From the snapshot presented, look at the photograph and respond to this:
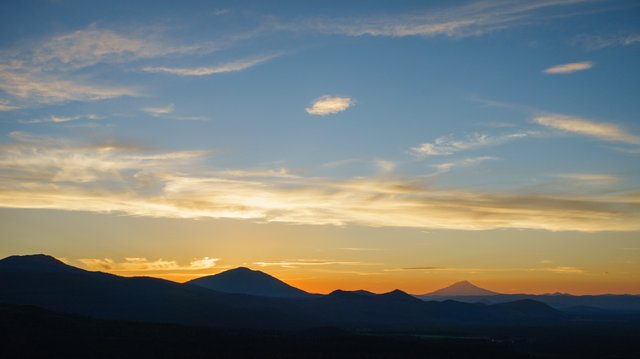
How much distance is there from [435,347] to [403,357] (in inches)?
1051

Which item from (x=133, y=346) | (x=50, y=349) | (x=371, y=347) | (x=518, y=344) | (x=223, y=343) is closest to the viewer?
(x=50, y=349)

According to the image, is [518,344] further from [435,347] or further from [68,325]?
[68,325]

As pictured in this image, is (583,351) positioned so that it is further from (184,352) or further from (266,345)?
(184,352)

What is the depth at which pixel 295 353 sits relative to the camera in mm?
117562

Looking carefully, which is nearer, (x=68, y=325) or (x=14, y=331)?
(x=14, y=331)

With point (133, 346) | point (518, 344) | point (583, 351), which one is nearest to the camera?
point (133, 346)

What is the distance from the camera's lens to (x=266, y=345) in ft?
427


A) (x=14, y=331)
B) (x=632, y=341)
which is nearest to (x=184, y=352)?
(x=14, y=331)

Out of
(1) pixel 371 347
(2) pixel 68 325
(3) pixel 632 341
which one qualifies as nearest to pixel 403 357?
→ (1) pixel 371 347

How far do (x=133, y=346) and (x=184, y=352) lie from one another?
11.2 metres

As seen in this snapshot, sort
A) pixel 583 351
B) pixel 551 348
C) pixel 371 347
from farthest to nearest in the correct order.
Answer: pixel 551 348 → pixel 583 351 → pixel 371 347

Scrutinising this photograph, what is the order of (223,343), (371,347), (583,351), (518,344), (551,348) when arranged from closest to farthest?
(223,343) → (371,347) → (583,351) → (551,348) → (518,344)

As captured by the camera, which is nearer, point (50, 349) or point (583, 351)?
point (50, 349)

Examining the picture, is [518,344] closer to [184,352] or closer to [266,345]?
[266,345]
